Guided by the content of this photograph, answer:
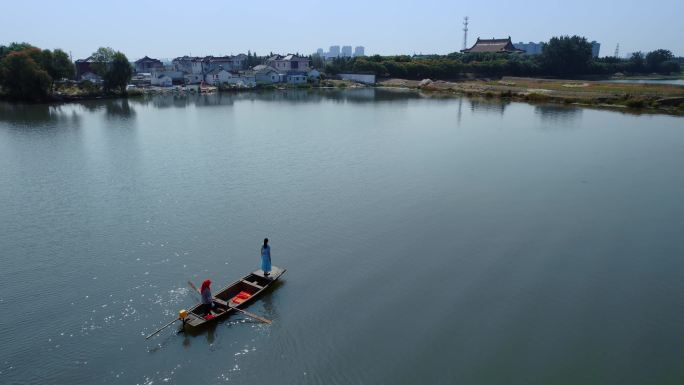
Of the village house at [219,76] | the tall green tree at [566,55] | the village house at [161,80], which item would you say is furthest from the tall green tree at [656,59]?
the village house at [161,80]

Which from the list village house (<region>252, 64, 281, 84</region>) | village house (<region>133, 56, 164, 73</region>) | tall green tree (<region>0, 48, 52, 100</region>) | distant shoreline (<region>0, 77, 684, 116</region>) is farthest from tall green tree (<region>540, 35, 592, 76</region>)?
tall green tree (<region>0, 48, 52, 100</region>)

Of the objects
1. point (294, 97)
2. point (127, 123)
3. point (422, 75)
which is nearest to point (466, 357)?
point (127, 123)

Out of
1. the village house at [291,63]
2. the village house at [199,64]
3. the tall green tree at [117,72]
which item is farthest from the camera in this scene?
the village house at [291,63]

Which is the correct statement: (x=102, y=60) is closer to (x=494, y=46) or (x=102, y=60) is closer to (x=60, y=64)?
(x=60, y=64)

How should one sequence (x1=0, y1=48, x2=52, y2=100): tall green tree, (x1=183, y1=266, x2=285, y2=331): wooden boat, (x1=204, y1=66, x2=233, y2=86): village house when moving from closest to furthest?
(x1=183, y1=266, x2=285, y2=331): wooden boat, (x1=0, y1=48, x2=52, y2=100): tall green tree, (x1=204, y1=66, x2=233, y2=86): village house

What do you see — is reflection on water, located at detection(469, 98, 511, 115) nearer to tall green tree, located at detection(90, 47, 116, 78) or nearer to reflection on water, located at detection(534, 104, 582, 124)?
reflection on water, located at detection(534, 104, 582, 124)

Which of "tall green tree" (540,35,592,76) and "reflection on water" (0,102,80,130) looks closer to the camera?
"reflection on water" (0,102,80,130)

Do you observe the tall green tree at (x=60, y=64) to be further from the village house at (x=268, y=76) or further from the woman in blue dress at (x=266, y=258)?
the woman in blue dress at (x=266, y=258)
